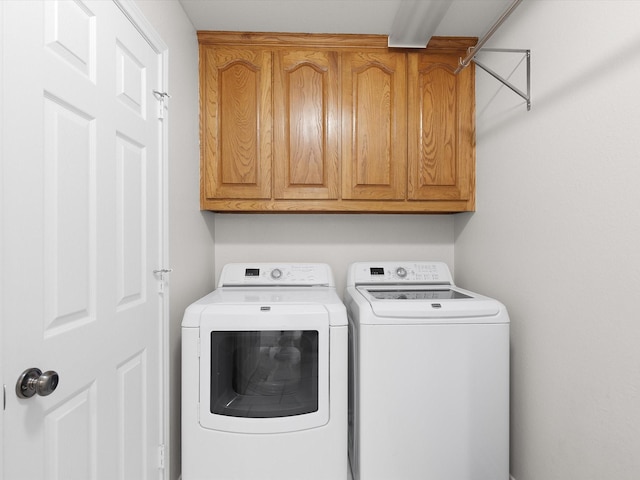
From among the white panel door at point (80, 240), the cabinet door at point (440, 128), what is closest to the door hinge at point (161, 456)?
the white panel door at point (80, 240)

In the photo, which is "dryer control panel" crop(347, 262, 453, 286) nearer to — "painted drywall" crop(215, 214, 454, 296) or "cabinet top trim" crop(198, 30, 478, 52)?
"painted drywall" crop(215, 214, 454, 296)

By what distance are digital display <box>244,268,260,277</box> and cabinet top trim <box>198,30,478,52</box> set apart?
1.27 m

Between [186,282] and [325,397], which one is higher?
[186,282]

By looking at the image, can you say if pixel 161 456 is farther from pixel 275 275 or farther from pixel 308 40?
pixel 308 40

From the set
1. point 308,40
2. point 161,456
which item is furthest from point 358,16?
point 161,456

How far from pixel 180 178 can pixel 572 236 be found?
65.6 inches

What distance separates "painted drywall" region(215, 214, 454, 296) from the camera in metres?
2.29

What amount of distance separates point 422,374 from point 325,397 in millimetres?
425

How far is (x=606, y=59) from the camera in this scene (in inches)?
45.5

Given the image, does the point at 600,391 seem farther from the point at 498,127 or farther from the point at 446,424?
the point at 498,127

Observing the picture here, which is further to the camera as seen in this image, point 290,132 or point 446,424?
point 290,132

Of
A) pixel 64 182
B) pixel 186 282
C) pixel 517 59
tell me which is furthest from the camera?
pixel 186 282

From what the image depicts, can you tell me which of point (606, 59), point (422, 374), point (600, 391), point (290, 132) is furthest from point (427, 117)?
point (600, 391)

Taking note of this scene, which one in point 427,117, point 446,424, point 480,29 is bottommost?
point 446,424
